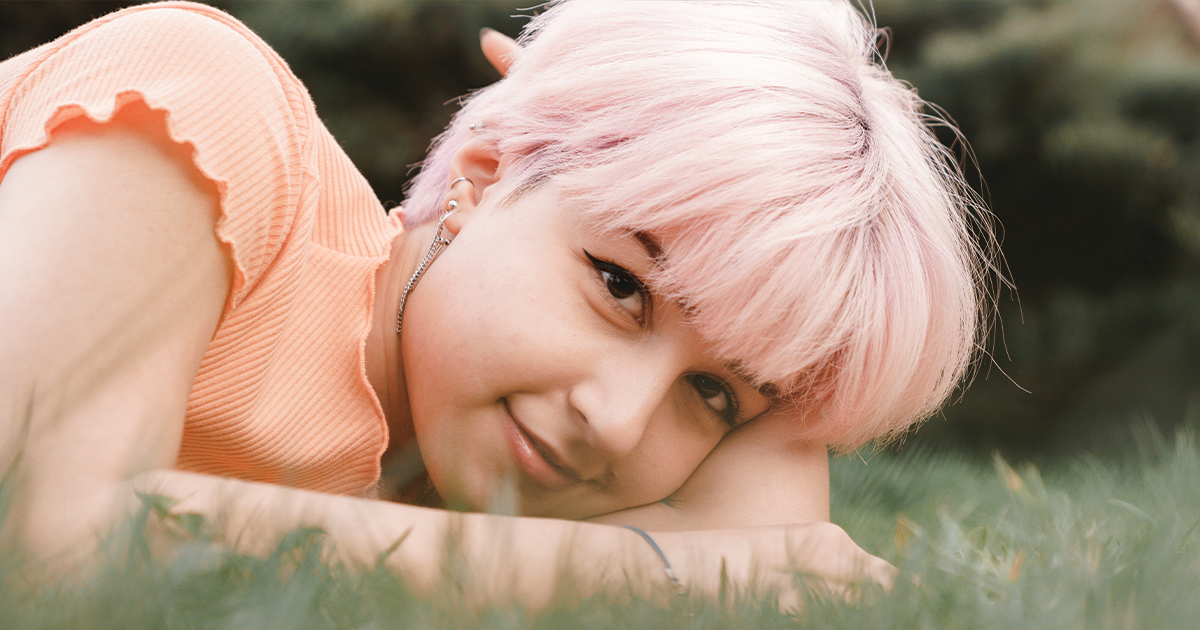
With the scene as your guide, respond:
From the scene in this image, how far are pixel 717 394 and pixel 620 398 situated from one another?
0.76ft

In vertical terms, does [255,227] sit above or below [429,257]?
above

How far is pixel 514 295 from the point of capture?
1064 mm

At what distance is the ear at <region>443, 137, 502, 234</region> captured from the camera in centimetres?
126

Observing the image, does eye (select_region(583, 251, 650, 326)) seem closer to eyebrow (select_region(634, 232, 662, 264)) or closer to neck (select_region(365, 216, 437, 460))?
eyebrow (select_region(634, 232, 662, 264))

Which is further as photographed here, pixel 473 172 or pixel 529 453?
pixel 473 172

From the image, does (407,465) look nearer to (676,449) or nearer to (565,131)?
(676,449)

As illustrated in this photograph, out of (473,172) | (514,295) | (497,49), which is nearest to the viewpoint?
(514,295)

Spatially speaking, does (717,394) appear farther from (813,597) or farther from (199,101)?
(199,101)

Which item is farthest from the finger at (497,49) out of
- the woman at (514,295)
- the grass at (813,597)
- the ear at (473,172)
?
the grass at (813,597)

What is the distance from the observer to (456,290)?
1.11 meters

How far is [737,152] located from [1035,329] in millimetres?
2215

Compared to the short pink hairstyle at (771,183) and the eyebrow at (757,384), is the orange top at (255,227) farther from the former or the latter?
the eyebrow at (757,384)

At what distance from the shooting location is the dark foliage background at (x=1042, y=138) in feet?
7.79

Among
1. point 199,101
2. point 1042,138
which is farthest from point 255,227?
point 1042,138
